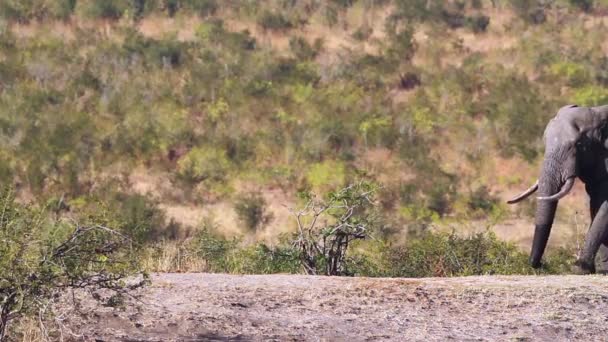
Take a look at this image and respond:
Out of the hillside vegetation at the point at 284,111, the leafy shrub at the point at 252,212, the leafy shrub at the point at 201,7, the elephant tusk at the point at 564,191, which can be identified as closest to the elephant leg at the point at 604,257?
the hillside vegetation at the point at 284,111

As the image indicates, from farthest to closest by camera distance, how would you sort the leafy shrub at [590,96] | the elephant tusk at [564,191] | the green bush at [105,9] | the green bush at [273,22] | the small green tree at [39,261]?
the green bush at [105,9] < the green bush at [273,22] < the leafy shrub at [590,96] < the elephant tusk at [564,191] < the small green tree at [39,261]

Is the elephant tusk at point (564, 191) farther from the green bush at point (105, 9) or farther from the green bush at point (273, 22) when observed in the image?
the green bush at point (105, 9)

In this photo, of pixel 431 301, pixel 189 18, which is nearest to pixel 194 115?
pixel 189 18

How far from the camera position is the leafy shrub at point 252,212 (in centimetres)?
1998

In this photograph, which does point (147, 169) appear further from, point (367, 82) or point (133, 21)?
point (133, 21)

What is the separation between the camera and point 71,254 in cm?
661

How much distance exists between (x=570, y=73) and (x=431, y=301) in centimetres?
2408

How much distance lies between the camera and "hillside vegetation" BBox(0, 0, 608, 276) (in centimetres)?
2003

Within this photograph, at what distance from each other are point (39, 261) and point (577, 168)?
6.17 metres

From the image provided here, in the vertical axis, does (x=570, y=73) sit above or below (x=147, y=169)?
above

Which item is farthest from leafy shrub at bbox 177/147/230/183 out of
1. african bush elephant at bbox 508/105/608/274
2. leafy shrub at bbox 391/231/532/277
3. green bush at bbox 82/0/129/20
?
green bush at bbox 82/0/129/20

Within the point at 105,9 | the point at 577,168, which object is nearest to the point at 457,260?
the point at 577,168

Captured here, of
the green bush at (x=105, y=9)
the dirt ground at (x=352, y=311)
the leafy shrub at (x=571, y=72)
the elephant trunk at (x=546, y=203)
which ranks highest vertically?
the green bush at (x=105, y=9)

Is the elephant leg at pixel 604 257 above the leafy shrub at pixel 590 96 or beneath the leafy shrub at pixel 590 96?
beneath
